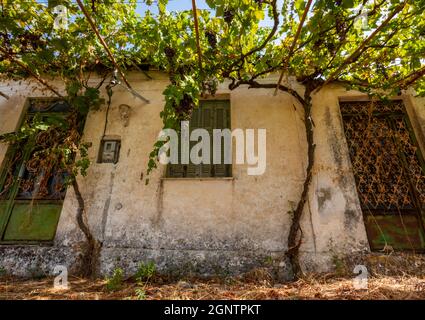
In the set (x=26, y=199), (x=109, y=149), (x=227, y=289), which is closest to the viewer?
(x=227, y=289)

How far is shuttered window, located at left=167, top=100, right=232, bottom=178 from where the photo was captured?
14.3 ft

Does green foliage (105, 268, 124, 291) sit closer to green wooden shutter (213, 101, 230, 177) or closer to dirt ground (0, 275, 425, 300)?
dirt ground (0, 275, 425, 300)

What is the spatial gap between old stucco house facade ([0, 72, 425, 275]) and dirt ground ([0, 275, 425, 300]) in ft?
1.09

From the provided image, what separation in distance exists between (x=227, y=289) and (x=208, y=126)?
8.99 ft

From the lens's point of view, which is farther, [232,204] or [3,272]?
[232,204]

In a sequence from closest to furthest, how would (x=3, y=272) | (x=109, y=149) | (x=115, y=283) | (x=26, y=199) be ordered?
(x=115, y=283) < (x=3, y=272) < (x=26, y=199) < (x=109, y=149)

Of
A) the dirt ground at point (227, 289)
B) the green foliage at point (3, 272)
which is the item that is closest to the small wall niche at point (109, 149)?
the dirt ground at point (227, 289)

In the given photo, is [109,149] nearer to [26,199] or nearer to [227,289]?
[26,199]

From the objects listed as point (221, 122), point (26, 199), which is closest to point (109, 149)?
point (26, 199)

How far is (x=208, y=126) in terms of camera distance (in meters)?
4.70

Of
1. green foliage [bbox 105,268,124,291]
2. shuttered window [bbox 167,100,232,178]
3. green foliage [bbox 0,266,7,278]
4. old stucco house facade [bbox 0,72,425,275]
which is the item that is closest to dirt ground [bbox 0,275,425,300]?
green foliage [bbox 105,268,124,291]
